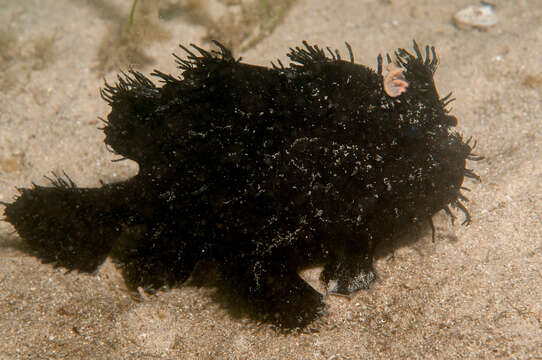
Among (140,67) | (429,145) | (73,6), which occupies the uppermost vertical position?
(73,6)

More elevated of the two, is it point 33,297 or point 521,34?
point 521,34

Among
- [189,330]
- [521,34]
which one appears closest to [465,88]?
[521,34]

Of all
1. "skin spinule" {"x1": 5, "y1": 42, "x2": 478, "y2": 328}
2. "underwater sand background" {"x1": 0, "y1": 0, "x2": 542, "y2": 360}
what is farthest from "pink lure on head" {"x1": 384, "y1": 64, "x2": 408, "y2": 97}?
"underwater sand background" {"x1": 0, "y1": 0, "x2": 542, "y2": 360}

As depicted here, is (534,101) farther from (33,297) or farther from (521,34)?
(33,297)

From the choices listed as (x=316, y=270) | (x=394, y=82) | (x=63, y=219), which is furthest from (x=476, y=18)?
(x=63, y=219)

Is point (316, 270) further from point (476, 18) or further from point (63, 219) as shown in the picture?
point (476, 18)

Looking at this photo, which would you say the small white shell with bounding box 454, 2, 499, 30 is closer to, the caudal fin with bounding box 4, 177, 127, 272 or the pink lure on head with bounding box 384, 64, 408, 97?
the pink lure on head with bounding box 384, 64, 408, 97

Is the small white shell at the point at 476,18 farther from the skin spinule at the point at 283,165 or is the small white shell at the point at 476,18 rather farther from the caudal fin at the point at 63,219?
the caudal fin at the point at 63,219
